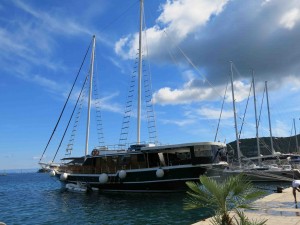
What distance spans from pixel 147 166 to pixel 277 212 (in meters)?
18.1

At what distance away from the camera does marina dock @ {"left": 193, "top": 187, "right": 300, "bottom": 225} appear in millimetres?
11859

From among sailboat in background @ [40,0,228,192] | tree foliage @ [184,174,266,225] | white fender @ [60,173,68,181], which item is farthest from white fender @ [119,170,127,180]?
tree foliage @ [184,174,266,225]

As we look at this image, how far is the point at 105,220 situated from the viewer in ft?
65.5

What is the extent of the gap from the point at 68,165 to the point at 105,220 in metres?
21.8

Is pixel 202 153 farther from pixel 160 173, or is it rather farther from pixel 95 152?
pixel 95 152

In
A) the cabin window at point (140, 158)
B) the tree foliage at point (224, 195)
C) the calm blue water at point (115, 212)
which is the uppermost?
the cabin window at point (140, 158)

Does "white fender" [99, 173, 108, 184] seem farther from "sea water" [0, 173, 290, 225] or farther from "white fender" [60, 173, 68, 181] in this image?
"white fender" [60, 173, 68, 181]

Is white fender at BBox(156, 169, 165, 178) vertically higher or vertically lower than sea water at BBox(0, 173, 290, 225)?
higher

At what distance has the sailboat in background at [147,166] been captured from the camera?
1124 inches

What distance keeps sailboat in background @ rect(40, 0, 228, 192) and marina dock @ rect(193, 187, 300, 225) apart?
35.6 ft

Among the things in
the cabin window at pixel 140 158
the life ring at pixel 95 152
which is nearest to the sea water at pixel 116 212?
the cabin window at pixel 140 158

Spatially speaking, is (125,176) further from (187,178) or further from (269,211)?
(269,211)

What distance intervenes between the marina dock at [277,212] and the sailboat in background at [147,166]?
10.9 meters

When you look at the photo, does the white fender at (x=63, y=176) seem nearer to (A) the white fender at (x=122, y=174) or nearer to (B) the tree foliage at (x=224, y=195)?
(A) the white fender at (x=122, y=174)
